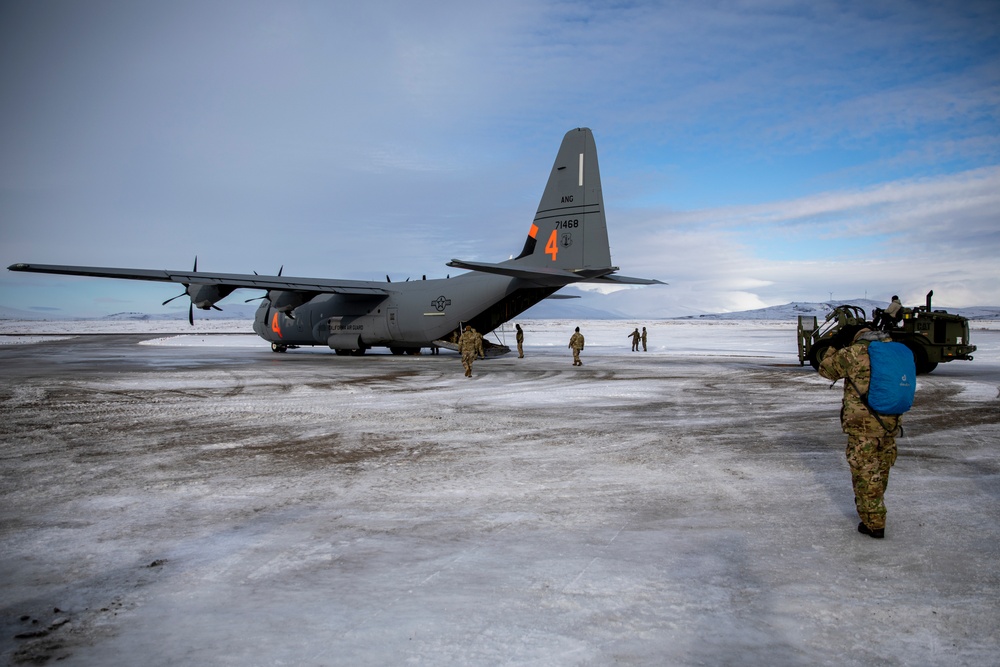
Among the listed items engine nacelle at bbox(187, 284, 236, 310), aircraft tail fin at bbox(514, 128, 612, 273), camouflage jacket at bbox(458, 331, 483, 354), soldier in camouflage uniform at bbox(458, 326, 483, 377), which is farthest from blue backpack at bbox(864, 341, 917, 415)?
engine nacelle at bbox(187, 284, 236, 310)

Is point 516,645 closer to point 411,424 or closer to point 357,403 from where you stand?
point 411,424

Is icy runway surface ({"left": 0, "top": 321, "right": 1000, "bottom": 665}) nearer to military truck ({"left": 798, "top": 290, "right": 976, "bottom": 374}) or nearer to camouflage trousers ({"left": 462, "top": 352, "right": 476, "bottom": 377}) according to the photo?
camouflage trousers ({"left": 462, "top": 352, "right": 476, "bottom": 377})

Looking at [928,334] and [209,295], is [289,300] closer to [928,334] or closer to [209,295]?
[209,295]

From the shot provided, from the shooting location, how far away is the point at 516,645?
3279 mm

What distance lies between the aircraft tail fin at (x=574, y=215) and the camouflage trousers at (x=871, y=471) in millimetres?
15283

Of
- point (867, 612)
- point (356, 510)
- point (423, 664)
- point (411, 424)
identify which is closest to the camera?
point (423, 664)

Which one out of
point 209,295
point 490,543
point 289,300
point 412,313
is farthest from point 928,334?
point 209,295

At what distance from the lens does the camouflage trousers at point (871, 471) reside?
486 cm

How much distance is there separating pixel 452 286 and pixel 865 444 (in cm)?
2014

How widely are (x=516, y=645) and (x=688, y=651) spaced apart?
0.89 m

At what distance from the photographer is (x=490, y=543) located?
4.79m

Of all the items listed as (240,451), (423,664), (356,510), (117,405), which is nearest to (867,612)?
(423,664)

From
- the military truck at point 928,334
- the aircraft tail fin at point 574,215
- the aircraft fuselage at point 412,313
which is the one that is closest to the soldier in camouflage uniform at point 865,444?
the military truck at point 928,334

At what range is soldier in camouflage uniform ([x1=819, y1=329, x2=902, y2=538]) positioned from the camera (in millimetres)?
4875
